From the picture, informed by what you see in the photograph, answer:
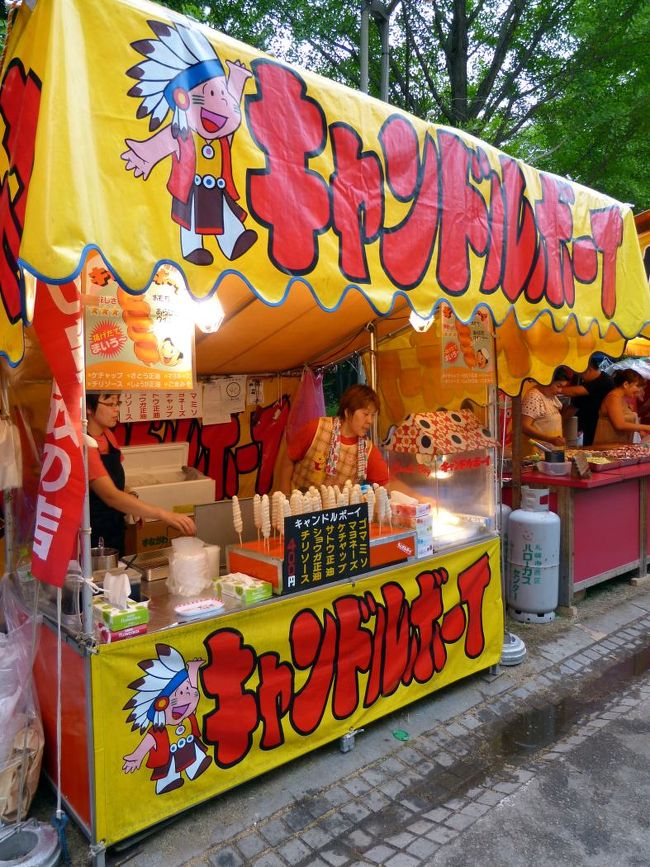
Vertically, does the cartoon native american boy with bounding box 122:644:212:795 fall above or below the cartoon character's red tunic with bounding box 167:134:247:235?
below

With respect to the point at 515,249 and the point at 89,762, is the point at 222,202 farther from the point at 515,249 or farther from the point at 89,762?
the point at 89,762

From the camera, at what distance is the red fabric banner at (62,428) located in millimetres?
2469

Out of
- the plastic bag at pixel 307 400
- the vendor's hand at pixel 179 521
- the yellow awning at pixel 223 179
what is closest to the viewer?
the yellow awning at pixel 223 179

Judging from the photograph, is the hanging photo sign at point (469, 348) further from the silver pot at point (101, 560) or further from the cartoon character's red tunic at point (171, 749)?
the cartoon character's red tunic at point (171, 749)

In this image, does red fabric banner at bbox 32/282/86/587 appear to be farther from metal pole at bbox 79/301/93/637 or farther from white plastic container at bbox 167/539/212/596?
white plastic container at bbox 167/539/212/596

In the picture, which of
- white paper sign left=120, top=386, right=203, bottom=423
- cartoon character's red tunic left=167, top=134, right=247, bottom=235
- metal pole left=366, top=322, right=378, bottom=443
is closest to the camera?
cartoon character's red tunic left=167, top=134, right=247, bottom=235

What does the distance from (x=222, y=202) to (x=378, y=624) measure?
2464 millimetres

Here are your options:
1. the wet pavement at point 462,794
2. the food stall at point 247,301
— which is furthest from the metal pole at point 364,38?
the wet pavement at point 462,794

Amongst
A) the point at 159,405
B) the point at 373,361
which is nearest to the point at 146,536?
the point at 159,405

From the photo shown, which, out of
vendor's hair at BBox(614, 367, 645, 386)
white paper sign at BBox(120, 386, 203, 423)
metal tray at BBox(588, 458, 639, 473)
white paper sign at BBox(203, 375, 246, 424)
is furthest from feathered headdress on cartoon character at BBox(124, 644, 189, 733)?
vendor's hair at BBox(614, 367, 645, 386)

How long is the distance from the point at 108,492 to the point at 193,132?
75.4 inches

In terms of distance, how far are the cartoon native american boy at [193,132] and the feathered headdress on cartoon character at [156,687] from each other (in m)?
1.71

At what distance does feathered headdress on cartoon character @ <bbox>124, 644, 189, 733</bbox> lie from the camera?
263cm

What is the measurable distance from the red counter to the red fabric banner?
4.44 metres
